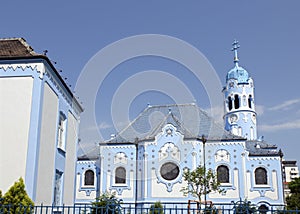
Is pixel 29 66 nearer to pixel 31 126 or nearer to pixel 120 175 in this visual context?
pixel 31 126

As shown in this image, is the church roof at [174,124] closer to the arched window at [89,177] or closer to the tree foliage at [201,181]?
the arched window at [89,177]

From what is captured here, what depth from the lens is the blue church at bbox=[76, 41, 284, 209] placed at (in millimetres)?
28203

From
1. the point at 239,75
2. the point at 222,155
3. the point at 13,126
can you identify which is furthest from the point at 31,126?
the point at 239,75

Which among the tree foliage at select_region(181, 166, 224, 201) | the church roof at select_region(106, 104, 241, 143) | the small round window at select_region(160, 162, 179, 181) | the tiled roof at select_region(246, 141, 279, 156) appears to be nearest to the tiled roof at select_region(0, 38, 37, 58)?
the tree foliage at select_region(181, 166, 224, 201)

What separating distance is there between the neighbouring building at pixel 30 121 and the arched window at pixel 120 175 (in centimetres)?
1714

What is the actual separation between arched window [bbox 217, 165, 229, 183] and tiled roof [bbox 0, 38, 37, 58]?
70.8 ft

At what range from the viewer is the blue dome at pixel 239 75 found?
40.1 meters

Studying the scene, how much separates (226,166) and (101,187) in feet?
39.3

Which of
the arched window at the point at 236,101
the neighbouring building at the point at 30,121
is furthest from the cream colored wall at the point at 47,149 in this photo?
the arched window at the point at 236,101

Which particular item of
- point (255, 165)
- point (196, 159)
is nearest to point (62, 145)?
point (196, 159)

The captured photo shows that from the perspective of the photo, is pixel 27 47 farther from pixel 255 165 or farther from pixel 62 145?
pixel 255 165

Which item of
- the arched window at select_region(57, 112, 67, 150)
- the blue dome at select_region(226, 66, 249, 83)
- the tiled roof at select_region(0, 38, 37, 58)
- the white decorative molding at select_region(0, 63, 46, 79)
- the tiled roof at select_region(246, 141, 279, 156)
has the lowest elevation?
the arched window at select_region(57, 112, 67, 150)

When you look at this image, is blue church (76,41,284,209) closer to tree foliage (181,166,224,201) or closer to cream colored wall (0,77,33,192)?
tree foliage (181,166,224,201)

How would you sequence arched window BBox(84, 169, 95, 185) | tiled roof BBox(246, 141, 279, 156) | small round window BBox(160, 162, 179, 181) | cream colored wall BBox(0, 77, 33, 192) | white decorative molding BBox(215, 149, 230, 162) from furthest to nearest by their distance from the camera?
arched window BBox(84, 169, 95, 185)
tiled roof BBox(246, 141, 279, 156)
white decorative molding BBox(215, 149, 230, 162)
small round window BBox(160, 162, 179, 181)
cream colored wall BBox(0, 77, 33, 192)
